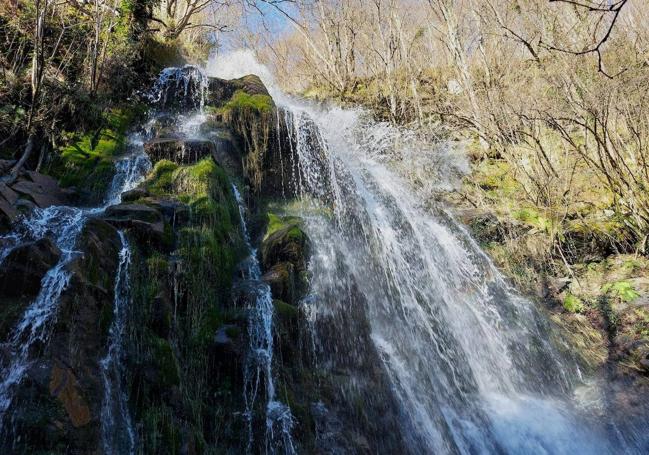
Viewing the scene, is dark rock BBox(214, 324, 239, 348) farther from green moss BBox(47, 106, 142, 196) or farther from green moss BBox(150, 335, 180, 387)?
green moss BBox(47, 106, 142, 196)

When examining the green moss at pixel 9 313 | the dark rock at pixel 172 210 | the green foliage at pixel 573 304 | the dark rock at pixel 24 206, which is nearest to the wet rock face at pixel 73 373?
the green moss at pixel 9 313

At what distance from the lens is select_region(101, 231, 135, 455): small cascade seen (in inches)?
149

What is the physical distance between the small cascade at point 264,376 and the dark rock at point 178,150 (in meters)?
2.85

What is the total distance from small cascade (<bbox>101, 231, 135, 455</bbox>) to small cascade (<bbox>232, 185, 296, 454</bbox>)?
46.9 inches

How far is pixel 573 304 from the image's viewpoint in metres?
8.17

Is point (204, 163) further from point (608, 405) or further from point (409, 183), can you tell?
point (608, 405)

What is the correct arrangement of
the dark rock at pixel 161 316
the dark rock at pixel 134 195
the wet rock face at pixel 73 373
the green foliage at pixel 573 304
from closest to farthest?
the wet rock face at pixel 73 373 < the dark rock at pixel 161 316 < the dark rock at pixel 134 195 < the green foliage at pixel 573 304

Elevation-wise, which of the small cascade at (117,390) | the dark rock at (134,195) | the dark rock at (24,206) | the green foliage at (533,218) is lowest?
the small cascade at (117,390)

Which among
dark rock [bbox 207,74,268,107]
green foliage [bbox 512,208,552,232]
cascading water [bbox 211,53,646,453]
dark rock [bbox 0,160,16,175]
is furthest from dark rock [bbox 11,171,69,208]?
green foliage [bbox 512,208,552,232]

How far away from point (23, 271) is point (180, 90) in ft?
23.2

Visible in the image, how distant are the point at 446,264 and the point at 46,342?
6677mm

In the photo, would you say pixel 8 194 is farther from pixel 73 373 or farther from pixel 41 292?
pixel 73 373

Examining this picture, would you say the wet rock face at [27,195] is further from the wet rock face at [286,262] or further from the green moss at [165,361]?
the wet rock face at [286,262]

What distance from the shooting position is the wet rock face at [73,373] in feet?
11.2
